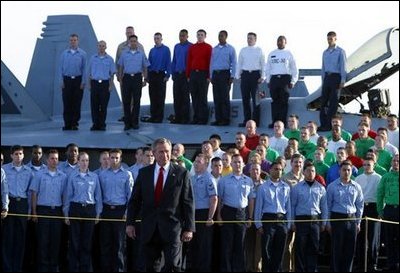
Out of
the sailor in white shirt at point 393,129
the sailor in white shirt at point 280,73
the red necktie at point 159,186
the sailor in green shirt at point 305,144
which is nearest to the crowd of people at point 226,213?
the sailor in green shirt at point 305,144

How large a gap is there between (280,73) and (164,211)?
650cm

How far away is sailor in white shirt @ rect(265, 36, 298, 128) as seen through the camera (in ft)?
56.6

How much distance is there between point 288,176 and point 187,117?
501cm

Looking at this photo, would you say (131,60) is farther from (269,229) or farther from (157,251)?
(157,251)

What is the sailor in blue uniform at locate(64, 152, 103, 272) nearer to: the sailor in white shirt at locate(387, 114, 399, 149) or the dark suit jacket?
the dark suit jacket

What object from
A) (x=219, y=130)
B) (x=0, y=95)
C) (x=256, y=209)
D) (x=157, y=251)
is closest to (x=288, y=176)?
(x=256, y=209)

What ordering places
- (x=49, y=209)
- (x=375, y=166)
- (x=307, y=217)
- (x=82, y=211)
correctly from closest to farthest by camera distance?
(x=307, y=217)
(x=82, y=211)
(x=49, y=209)
(x=375, y=166)

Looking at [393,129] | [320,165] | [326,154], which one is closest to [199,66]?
[393,129]

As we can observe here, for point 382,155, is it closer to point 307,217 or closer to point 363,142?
point 363,142

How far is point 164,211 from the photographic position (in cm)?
1129

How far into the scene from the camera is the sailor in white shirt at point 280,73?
17266 mm

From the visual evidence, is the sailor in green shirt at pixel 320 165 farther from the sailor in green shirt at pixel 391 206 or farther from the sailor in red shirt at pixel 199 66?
the sailor in red shirt at pixel 199 66

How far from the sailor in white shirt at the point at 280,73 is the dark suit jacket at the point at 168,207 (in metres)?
6.21

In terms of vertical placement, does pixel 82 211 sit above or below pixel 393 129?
below
